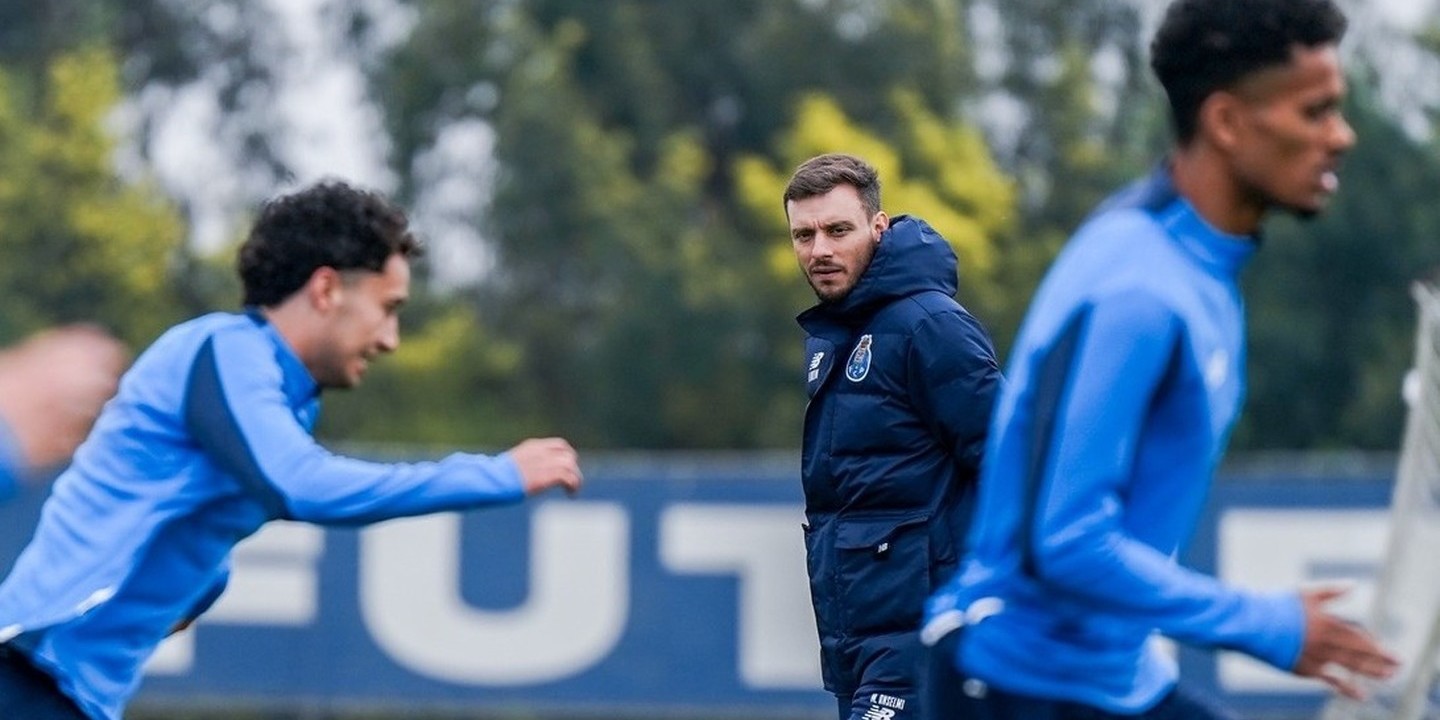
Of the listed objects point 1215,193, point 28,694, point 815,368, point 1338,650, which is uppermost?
point 1215,193

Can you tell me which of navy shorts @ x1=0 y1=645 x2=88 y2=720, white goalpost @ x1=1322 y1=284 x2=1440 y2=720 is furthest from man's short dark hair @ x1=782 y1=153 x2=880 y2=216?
white goalpost @ x1=1322 y1=284 x2=1440 y2=720

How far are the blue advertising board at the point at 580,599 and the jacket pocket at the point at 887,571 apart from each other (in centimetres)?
1050

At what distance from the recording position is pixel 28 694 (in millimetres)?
4910

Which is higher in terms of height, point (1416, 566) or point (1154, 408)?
point (1154, 408)

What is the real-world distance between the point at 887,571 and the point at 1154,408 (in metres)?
2.47

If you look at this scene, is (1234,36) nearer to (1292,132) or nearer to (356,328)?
(1292,132)

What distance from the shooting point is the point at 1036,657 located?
3830mm

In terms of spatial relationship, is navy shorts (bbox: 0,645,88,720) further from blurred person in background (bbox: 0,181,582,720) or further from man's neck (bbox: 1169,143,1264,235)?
man's neck (bbox: 1169,143,1264,235)

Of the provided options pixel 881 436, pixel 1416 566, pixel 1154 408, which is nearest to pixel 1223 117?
pixel 1154 408

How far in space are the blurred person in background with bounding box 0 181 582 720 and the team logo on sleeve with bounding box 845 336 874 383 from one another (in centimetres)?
130

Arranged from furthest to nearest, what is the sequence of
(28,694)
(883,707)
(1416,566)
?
(1416,566) → (883,707) → (28,694)

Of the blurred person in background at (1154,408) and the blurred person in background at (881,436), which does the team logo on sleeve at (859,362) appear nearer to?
the blurred person in background at (881,436)

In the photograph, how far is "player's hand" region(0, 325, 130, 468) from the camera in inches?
132

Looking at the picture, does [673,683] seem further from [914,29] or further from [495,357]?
[914,29]
